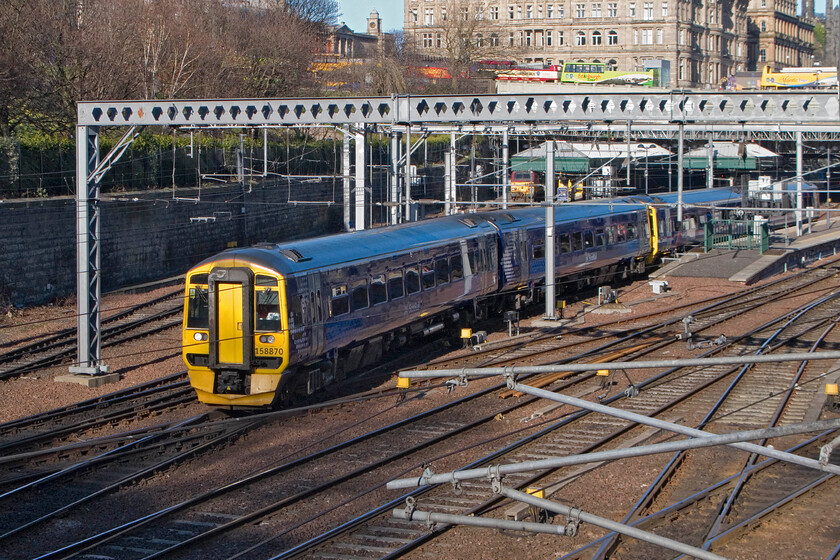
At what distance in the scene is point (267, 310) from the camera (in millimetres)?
14227

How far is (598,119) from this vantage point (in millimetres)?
15898

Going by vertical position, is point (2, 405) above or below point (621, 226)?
below

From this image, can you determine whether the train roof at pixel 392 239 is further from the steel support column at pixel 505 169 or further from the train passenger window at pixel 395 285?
the steel support column at pixel 505 169

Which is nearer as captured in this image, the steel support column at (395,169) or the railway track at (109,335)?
the railway track at (109,335)

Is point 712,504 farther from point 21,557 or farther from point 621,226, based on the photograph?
point 621,226

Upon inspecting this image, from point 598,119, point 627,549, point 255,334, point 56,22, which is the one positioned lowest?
point 627,549

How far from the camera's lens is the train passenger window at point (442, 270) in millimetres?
19344

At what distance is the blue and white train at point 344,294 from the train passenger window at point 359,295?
0.7 inches

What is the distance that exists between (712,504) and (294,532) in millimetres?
4631

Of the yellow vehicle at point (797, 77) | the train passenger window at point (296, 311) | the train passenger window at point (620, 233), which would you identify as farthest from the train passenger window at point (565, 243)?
the yellow vehicle at point (797, 77)

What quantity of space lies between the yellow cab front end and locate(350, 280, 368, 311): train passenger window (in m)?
2.24

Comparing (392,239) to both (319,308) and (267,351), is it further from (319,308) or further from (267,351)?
(267,351)

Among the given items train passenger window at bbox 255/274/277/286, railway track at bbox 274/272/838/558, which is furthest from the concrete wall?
railway track at bbox 274/272/838/558

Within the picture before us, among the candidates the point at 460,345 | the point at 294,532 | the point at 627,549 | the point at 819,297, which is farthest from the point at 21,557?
the point at 819,297
